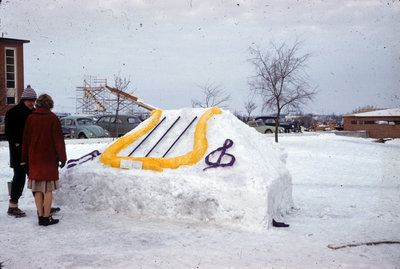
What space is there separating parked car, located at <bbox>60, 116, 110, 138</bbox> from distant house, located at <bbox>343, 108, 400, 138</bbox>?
25.3 meters

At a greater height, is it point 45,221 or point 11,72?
point 11,72

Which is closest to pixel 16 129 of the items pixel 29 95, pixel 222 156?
pixel 29 95

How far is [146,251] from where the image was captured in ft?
13.4

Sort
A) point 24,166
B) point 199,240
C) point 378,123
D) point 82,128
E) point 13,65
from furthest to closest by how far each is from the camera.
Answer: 1. point 378,123
2. point 13,65
3. point 82,128
4. point 24,166
5. point 199,240

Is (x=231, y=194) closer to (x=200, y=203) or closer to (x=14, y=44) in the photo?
(x=200, y=203)

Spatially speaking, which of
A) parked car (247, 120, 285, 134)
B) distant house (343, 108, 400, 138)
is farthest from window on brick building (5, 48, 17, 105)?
distant house (343, 108, 400, 138)

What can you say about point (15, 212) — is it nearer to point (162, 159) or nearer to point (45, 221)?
point (45, 221)

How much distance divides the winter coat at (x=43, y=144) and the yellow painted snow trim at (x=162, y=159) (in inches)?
41.5

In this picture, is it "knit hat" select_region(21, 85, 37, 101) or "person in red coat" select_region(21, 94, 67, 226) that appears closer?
"person in red coat" select_region(21, 94, 67, 226)

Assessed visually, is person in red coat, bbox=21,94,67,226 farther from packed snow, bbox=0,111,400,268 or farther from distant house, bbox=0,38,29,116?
distant house, bbox=0,38,29,116

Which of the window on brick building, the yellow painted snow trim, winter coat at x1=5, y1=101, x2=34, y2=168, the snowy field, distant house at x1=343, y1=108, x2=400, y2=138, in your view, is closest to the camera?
the snowy field

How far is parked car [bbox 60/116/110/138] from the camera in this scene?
58.4 feet

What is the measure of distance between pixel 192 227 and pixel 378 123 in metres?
33.3

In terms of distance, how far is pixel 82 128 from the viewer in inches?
711
